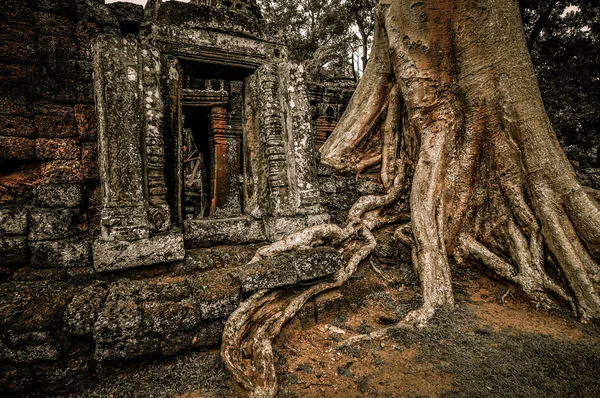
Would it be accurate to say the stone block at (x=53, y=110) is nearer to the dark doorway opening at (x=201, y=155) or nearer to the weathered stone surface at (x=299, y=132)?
the weathered stone surface at (x=299, y=132)

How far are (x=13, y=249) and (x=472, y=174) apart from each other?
4.36 m

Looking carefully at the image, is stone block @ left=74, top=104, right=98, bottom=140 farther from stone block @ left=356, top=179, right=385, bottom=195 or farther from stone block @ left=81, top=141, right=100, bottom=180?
stone block @ left=356, top=179, right=385, bottom=195

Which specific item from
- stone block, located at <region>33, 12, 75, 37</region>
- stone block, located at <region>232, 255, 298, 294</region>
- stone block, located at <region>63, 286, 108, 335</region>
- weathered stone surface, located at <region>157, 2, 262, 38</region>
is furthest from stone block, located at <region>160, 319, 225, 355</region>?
stone block, located at <region>33, 12, 75, 37</region>

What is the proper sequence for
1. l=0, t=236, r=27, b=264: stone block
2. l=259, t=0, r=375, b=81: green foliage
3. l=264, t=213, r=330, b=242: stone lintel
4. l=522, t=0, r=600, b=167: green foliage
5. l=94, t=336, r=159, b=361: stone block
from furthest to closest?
l=259, t=0, r=375, b=81: green foliage < l=522, t=0, r=600, b=167: green foliage < l=264, t=213, r=330, b=242: stone lintel < l=0, t=236, r=27, b=264: stone block < l=94, t=336, r=159, b=361: stone block

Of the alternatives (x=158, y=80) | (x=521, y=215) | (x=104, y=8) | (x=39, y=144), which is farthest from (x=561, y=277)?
(x=104, y=8)

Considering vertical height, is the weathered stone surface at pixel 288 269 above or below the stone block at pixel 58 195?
below

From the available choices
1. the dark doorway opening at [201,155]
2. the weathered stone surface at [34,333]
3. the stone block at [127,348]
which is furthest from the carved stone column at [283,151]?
the dark doorway opening at [201,155]

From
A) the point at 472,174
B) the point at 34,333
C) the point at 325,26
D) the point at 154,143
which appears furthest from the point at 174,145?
the point at 325,26

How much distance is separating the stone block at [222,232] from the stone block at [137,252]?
0.87 ft

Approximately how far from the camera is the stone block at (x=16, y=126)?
236 centimetres

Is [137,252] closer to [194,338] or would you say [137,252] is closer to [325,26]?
[194,338]

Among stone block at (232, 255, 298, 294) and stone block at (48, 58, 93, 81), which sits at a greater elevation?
stone block at (48, 58, 93, 81)

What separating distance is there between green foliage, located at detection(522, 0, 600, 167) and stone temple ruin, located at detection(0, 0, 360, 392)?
24.4 feet

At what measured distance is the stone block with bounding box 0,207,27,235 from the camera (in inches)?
85.4
